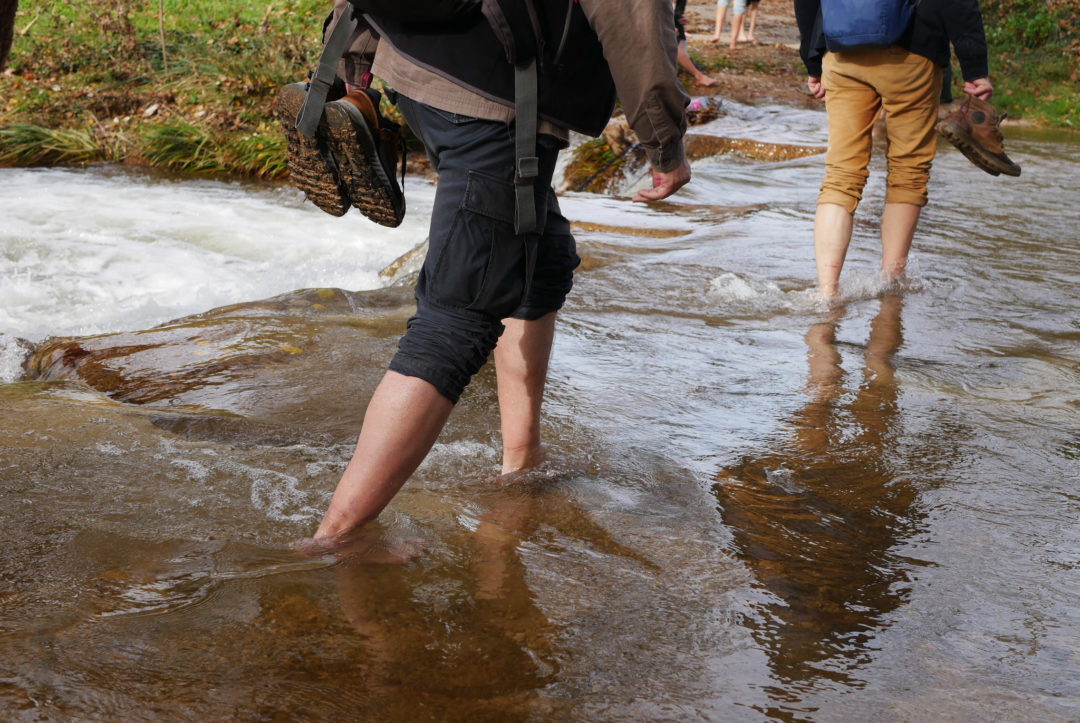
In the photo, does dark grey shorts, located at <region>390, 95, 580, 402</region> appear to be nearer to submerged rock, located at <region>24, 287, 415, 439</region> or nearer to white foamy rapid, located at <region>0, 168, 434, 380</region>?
submerged rock, located at <region>24, 287, 415, 439</region>

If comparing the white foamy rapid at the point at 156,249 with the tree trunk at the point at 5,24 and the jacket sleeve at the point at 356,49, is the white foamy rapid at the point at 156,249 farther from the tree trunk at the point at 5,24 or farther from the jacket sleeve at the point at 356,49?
the jacket sleeve at the point at 356,49

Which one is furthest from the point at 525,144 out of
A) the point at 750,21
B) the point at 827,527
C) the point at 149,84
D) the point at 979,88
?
the point at 750,21

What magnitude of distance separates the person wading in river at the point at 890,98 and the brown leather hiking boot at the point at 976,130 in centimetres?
20

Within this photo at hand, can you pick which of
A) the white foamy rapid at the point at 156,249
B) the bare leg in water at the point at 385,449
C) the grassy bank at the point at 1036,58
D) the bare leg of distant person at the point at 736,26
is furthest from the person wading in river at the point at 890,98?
the bare leg of distant person at the point at 736,26

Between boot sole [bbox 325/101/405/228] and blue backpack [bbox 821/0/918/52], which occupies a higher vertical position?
blue backpack [bbox 821/0/918/52]

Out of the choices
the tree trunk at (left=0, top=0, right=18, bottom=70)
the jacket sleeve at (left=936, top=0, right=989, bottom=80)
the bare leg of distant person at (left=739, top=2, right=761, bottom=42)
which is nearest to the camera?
the tree trunk at (left=0, top=0, right=18, bottom=70)

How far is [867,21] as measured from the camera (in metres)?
4.44

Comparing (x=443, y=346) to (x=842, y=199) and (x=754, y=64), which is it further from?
(x=754, y=64)

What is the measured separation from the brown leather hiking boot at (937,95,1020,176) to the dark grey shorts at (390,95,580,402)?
138 inches

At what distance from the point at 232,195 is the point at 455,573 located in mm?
8754

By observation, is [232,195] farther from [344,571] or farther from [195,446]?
[344,571]

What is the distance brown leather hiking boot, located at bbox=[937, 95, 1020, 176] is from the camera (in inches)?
203

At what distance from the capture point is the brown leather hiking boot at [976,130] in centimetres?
514

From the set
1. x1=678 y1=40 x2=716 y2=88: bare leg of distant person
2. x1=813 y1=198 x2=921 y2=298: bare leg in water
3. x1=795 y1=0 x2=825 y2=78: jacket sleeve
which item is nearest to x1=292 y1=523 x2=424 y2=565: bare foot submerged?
x1=813 y1=198 x2=921 y2=298: bare leg in water
